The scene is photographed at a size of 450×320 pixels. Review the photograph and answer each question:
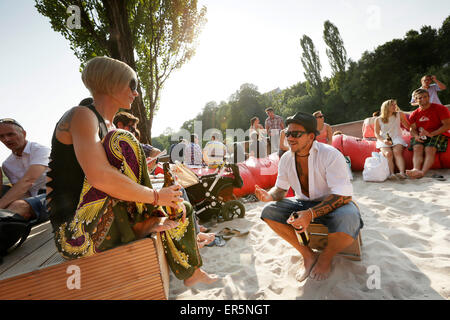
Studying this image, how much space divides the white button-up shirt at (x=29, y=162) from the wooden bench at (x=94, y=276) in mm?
1408

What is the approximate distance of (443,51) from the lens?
760 inches

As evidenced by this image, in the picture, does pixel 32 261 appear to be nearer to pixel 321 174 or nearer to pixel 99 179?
pixel 99 179

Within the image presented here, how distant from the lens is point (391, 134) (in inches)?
200

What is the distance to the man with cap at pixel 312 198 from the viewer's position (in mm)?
1802

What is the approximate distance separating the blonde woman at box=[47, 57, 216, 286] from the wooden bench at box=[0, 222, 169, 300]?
76 mm

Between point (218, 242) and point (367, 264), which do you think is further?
point (218, 242)

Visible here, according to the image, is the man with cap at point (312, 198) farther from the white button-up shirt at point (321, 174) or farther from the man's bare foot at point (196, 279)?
the man's bare foot at point (196, 279)

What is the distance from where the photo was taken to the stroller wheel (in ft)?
12.3

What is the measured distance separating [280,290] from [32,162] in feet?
10.2

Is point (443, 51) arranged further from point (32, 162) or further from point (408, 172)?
point (32, 162)

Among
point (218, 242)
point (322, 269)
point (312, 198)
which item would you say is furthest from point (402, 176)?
point (218, 242)

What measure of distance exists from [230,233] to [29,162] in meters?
2.85

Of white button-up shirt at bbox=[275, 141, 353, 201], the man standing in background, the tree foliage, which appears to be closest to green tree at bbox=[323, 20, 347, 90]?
the tree foliage

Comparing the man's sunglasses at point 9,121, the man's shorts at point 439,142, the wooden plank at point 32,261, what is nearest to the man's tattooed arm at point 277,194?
the wooden plank at point 32,261
